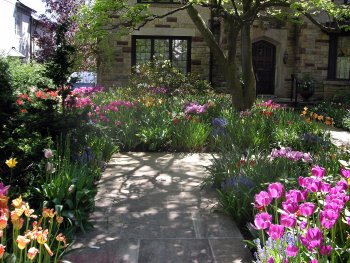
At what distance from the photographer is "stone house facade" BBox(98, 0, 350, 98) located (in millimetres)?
18234

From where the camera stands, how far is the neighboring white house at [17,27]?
845 inches

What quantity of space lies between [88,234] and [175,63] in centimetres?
1519

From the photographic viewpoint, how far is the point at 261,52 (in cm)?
1994

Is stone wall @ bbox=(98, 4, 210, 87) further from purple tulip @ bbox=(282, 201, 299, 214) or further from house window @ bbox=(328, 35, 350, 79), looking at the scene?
purple tulip @ bbox=(282, 201, 299, 214)

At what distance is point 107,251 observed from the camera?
3.76 metres

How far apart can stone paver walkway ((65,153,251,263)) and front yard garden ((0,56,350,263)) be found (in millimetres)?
174

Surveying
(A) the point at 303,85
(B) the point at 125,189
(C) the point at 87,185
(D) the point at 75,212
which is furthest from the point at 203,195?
(A) the point at 303,85

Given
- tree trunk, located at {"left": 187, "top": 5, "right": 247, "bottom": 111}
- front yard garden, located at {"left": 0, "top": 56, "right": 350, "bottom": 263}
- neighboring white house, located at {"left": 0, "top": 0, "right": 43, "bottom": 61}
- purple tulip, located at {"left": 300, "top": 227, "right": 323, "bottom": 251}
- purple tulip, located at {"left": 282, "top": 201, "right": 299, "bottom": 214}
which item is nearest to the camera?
purple tulip, located at {"left": 300, "top": 227, "right": 323, "bottom": 251}

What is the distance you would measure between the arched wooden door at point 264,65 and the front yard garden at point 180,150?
8.99m

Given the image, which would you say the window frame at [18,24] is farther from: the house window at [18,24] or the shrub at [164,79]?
the shrub at [164,79]

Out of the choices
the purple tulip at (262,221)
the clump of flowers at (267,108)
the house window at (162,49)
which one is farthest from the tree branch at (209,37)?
the purple tulip at (262,221)

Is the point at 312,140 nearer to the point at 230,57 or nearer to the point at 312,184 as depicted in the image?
the point at 230,57

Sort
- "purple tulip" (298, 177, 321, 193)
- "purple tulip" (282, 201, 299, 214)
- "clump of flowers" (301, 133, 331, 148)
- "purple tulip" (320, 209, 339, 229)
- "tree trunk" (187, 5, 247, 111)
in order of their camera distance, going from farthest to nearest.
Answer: "tree trunk" (187, 5, 247, 111), "clump of flowers" (301, 133, 331, 148), "purple tulip" (298, 177, 321, 193), "purple tulip" (282, 201, 299, 214), "purple tulip" (320, 209, 339, 229)

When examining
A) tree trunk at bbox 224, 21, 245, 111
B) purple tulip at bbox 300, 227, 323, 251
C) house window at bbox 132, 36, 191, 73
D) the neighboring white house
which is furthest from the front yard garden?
the neighboring white house
